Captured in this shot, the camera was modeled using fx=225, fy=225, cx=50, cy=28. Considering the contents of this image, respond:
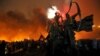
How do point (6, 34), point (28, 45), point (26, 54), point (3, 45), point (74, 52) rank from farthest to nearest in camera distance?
point (6, 34) → point (28, 45) → point (26, 54) → point (74, 52) → point (3, 45)

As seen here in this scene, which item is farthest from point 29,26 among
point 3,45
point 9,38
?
point 3,45

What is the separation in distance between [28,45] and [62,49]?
6.20 meters

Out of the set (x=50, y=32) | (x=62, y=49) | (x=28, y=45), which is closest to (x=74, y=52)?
(x=62, y=49)

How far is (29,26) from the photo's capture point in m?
50.8

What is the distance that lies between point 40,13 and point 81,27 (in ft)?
110

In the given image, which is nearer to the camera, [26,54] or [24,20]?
[26,54]

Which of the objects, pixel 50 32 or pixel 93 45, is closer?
pixel 93 45

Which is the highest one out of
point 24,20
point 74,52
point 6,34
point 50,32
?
point 24,20

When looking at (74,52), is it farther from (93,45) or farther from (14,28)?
(14,28)

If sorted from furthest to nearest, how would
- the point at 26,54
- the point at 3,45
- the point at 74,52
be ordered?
the point at 26,54
the point at 74,52
the point at 3,45

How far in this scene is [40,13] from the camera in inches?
1916

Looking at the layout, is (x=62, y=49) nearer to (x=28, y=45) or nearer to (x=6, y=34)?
(x=28, y=45)

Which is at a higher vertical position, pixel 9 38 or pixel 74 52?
pixel 9 38

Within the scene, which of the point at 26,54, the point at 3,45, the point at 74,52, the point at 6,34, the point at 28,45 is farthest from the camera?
the point at 6,34
